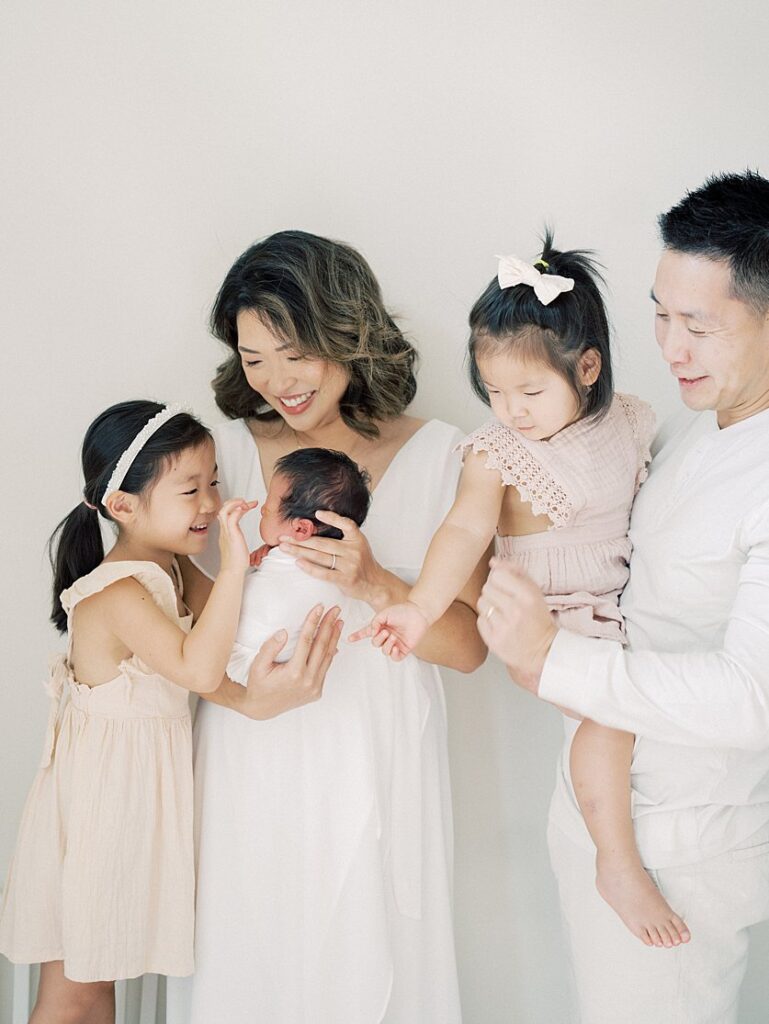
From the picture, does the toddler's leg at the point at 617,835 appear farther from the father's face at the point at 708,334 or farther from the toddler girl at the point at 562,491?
the father's face at the point at 708,334

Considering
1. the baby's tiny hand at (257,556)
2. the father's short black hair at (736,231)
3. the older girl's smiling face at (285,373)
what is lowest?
the baby's tiny hand at (257,556)

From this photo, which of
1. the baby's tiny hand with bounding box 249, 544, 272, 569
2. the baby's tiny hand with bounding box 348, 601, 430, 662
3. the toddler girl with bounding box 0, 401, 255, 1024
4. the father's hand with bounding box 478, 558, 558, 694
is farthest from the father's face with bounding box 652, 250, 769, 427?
the toddler girl with bounding box 0, 401, 255, 1024

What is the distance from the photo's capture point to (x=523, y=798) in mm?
2553

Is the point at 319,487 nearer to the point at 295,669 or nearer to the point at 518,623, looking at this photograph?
the point at 295,669

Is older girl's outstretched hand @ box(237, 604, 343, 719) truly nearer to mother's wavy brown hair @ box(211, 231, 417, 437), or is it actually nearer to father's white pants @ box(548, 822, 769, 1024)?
mother's wavy brown hair @ box(211, 231, 417, 437)

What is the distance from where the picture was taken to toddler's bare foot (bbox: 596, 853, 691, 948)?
1.67 metres

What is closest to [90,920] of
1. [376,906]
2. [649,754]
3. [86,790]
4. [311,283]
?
[86,790]

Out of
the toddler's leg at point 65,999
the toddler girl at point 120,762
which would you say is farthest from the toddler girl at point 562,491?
the toddler's leg at point 65,999

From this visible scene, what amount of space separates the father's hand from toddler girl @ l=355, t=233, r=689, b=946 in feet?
0.54

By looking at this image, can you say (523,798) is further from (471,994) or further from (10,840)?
(10,840)

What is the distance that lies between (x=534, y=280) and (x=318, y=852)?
43.7 inches

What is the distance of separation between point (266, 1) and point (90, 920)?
6.48 feet

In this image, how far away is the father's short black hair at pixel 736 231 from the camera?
1.56 meters

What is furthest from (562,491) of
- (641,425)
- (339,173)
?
(339,173)
